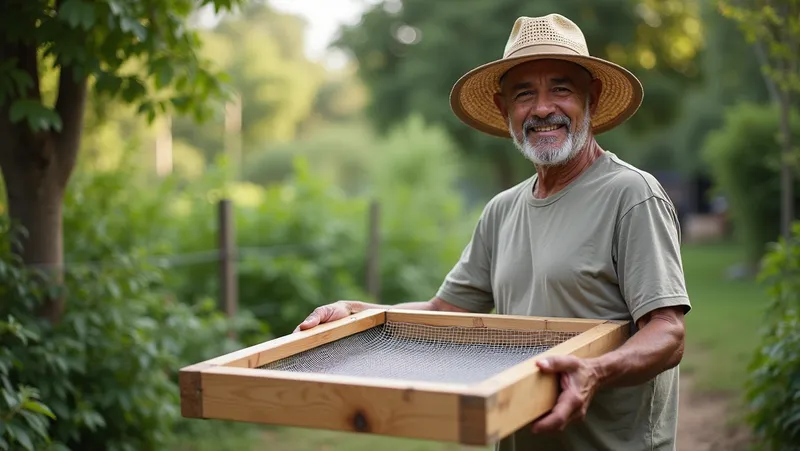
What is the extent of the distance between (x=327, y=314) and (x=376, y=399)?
0.87 meters

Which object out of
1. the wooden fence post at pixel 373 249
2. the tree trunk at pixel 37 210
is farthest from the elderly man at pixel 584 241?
the wooden fence post at pixel 373 249

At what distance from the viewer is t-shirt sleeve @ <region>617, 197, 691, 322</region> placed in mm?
2562

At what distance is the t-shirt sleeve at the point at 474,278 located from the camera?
3305 mm

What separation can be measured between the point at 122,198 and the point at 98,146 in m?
3.91

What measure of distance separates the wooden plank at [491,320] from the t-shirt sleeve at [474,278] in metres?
0.28

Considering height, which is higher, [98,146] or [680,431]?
[98,146]

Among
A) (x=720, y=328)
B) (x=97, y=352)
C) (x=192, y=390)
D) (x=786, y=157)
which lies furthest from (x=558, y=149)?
(x=720, y=328)

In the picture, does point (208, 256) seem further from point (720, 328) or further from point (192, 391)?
point (720, 328)

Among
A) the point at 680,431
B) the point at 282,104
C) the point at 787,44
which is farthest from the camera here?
the point at 282,104

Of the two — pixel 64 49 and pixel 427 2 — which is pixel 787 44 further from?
pixel 427 2

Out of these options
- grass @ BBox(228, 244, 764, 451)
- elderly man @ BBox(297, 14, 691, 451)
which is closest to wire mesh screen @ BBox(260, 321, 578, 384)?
elderly man @ BBox(297, 14, 691, 451)

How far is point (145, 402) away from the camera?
5.14 metres

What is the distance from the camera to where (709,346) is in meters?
10.3

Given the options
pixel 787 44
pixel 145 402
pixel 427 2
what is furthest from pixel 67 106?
pixel 427 2
